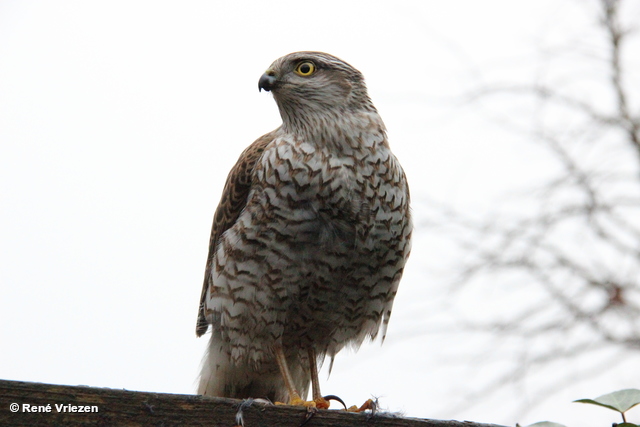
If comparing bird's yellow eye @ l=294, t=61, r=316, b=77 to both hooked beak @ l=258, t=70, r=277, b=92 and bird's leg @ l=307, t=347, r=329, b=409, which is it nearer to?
hooked beak @ l=258, t=70, r=277, b=92

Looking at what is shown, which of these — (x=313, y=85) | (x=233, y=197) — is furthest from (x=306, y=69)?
(x=233, y=197)

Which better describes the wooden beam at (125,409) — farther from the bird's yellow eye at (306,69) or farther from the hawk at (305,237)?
the bird's yellow eye at (306,69)

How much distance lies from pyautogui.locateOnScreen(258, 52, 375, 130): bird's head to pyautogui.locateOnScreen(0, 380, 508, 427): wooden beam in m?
1.66

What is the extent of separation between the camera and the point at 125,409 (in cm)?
172

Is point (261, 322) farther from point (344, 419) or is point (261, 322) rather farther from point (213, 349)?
point (344, 419)

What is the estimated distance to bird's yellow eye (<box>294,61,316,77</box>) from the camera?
3428 millimetres

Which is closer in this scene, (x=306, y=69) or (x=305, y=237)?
(x=305, y=237)

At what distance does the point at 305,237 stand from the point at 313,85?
838 millimetres

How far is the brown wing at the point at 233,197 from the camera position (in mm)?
3131

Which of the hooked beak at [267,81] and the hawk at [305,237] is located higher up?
the hooked beak at [267,81]

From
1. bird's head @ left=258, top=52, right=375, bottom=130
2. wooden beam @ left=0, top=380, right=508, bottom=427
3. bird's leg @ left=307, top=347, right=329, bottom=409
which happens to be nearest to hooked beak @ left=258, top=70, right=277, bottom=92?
bird's head @ left=258, top=52, right=375, bottom=130

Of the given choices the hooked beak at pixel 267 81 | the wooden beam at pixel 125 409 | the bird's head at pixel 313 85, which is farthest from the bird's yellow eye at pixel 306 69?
the wooden beam at pixel 125 409

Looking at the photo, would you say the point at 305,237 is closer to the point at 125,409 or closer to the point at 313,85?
the point at 313,85

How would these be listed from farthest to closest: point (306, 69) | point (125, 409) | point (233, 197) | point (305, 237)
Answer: point (306, 69)
point (233, 197)
point (305, 237)
point (125, 409)
